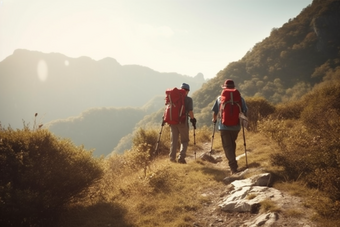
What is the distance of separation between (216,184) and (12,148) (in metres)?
4.84

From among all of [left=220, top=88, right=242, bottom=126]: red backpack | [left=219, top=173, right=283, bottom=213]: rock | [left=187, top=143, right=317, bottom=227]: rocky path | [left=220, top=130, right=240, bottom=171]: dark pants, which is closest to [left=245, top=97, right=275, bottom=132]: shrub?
[left=220, top=130, right=240, bottom=171]: dark pants

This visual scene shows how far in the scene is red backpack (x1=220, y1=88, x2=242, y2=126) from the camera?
20.1 feet

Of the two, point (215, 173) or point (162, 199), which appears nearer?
point (162, 199)

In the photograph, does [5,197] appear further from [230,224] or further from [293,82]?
[293,82]

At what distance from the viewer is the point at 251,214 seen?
13.0 ft

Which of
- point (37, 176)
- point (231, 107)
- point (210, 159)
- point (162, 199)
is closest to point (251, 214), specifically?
point (162, 199)

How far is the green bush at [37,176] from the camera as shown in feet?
11.4

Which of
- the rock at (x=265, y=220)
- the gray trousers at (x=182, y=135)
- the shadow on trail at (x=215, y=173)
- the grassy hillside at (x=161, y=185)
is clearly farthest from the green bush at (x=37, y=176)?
the gray trousers at (x=182, y=135)

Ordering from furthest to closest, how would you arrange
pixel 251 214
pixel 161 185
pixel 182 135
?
pixel 182 135 → pixel 161 185 → pixel 251 214

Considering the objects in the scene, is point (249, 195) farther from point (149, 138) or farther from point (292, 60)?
point (292, 60)

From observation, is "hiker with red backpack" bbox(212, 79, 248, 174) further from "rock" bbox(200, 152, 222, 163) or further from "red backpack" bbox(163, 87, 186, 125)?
"rock" bbox(200, 152, 222, 163)

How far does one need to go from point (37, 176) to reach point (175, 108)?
4793mm

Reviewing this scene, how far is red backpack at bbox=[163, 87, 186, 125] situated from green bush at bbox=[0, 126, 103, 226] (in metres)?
3.45

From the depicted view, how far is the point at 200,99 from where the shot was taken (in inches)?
A: 3071
